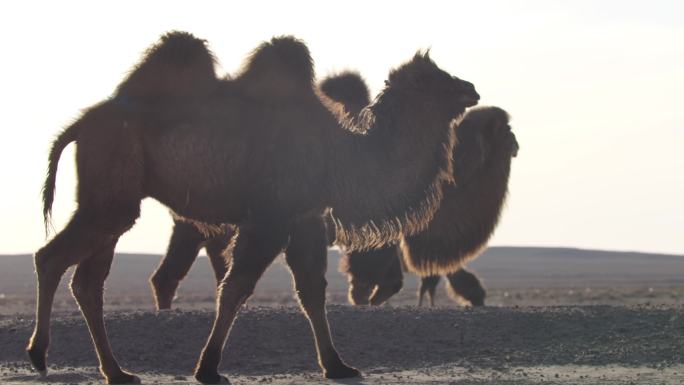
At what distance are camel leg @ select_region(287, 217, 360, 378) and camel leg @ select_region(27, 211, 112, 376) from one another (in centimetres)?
162

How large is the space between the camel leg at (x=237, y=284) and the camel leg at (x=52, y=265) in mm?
1095

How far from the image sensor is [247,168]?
34.3ft

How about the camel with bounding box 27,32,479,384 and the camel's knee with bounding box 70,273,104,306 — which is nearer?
the camel with bounding box 27,32,479,384

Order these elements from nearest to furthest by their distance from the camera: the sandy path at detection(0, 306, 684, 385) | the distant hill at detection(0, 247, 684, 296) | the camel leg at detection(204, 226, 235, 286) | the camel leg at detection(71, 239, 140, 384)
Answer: the camel leg at detection(71, 239, 140, 384), the sandy path at detection(0, 306, 684, 385), the camel leg at detection(204, 226, 235, 286), the distant hill at detection(0, 247, 684, 296)

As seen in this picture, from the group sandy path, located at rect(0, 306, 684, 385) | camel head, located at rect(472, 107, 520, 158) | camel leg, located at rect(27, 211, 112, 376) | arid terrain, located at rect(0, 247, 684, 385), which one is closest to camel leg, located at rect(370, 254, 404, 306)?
camel head, located at rect(472, 107, 520, 158)

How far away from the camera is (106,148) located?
10266 mm

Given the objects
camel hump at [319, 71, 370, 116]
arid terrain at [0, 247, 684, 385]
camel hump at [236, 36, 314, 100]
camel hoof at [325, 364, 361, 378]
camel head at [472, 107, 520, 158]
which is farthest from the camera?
camel head at [472, 107, 520, 158]

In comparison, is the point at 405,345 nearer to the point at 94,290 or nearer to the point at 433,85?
the point at 433,85

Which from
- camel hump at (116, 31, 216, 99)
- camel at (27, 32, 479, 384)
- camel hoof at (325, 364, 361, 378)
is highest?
camel hump at (116, 31, 216, 99)

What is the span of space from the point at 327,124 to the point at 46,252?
2.49m

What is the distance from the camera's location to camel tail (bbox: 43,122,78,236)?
Answer: 1066 cm

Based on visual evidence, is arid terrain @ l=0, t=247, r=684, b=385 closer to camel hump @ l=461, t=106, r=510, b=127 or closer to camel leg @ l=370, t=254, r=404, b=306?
camel leg @ l=370, t=254, r=404, b=306

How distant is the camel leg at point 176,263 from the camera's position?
48.4 feet

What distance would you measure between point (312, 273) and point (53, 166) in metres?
2.30
